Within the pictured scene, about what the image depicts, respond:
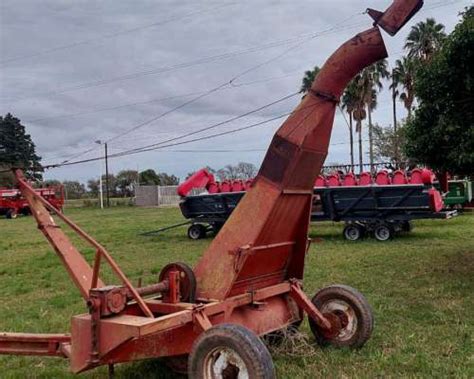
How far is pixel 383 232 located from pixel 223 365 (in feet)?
42.9

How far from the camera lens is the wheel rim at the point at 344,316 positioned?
18.8ft

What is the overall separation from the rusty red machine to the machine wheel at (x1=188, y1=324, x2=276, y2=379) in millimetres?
256

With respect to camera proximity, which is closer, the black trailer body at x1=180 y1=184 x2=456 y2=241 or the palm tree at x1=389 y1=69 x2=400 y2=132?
the black trailer body at x1=180 y1=184 x2=456 y2=241

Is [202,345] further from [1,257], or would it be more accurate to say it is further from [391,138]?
[391,138]

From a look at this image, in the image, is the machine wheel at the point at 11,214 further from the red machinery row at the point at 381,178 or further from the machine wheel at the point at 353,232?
the machine wheel at the point at 353,232

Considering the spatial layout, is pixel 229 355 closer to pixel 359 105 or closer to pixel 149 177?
pixel 359 105

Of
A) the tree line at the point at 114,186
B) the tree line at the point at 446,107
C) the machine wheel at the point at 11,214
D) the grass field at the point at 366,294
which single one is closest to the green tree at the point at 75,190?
the tree line at the point at 114,186

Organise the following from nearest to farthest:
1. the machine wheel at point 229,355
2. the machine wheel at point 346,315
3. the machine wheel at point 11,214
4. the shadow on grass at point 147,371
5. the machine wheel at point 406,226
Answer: the machine wheel at point 229,355 < the shadow on grass at point 147,371 < the machine wheel at point 346,315 < the machine wheel at point 406,226 < the machine wheel at point 11,214

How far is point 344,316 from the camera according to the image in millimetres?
5824

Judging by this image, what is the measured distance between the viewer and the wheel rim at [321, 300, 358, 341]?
5738mm

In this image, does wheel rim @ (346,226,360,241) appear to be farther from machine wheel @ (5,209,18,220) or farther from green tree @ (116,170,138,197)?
green tree @ (116,170,138,197)

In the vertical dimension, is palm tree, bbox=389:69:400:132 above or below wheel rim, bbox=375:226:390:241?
above

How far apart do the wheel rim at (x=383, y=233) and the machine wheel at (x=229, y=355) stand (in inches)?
510

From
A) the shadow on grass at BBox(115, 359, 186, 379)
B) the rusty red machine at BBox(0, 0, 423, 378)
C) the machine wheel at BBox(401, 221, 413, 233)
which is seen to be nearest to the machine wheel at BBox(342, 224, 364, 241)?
the machine wheel at BBox(401, 221, 413, 233)
